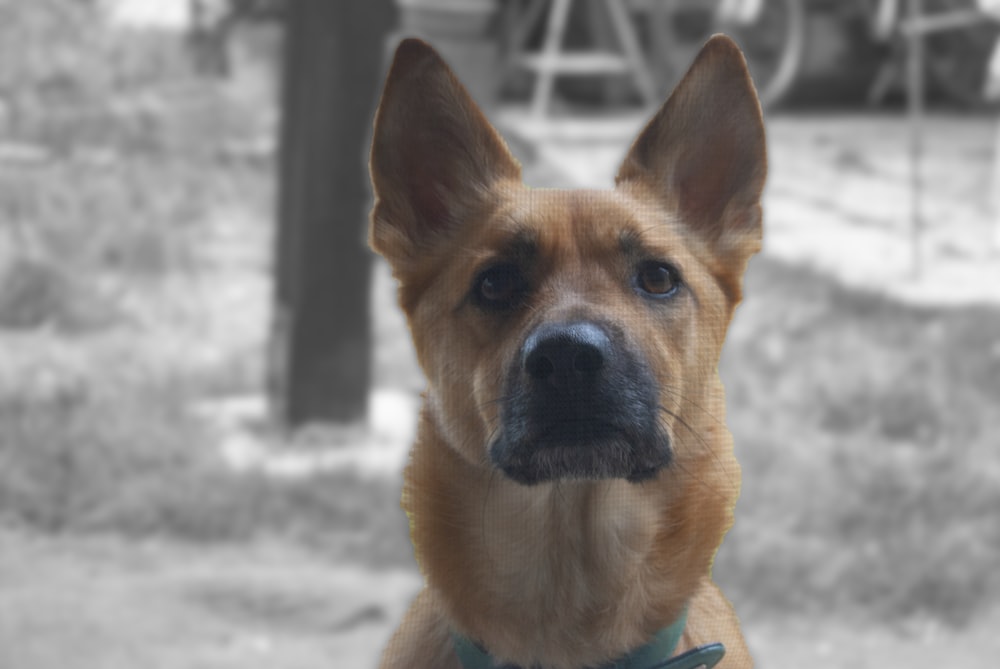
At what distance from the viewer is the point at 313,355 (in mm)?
3064

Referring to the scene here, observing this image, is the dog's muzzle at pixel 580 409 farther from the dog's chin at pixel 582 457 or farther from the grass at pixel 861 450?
the grass at pixel 861 450

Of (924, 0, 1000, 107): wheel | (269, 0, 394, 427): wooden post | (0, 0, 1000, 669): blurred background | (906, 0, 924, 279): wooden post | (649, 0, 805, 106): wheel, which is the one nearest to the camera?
(0, 0, 1000, 669): blurred background

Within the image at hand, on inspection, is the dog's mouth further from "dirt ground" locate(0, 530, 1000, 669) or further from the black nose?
"dirt ground" locate(0, 530, 1000, 669)

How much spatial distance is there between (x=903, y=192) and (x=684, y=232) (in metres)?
3.51

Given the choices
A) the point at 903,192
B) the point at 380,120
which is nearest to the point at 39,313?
the point at 380,120

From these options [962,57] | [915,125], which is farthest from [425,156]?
[962,57]

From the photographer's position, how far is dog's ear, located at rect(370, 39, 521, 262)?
0.98 m

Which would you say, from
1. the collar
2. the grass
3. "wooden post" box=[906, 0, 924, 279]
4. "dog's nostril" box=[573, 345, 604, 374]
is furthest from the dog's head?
"wooden post" box=[906, 0, 924, 279]

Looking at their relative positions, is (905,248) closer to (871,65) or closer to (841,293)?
(841,293)

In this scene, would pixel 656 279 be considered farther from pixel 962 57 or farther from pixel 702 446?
pixel 962 57

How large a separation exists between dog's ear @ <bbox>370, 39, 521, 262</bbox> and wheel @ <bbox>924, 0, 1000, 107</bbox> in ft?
16.1

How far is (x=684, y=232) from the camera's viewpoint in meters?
1.07

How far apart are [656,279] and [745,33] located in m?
4.97

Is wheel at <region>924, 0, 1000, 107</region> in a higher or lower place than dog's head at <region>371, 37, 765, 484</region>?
lower
